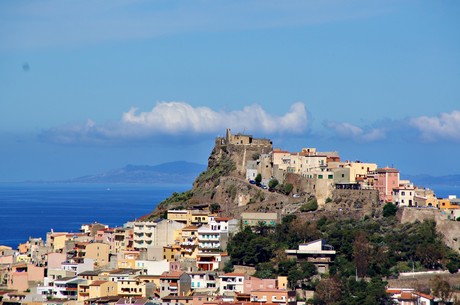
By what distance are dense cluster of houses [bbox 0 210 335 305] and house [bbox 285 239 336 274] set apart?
5cm

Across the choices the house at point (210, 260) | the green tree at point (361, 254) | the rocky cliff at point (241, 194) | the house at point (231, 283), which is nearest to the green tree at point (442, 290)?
the green tree at point (361, 254)

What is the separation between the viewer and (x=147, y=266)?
201 ft

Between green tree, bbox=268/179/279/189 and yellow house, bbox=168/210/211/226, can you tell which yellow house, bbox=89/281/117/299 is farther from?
green tree, bbox=268/179/279/189

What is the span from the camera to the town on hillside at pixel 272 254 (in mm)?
56344

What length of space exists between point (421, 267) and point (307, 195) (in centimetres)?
1135

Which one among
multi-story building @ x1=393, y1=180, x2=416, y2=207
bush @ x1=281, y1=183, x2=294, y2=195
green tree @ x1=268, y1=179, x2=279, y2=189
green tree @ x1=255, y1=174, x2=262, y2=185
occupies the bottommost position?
multi-story building @ x1=393, y1=180, x2=416, y2=207

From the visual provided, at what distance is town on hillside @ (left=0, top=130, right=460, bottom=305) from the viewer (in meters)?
56.3

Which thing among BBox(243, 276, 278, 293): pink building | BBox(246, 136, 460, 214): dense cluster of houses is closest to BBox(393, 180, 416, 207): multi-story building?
BBox(246, 136, 460, 214): dense cluster of houses

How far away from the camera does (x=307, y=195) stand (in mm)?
68188

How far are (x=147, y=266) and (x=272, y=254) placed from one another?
22.0 ft

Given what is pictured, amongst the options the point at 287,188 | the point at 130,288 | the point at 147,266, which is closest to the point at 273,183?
the point at 287,188

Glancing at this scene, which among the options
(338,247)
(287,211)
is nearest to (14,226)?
(287,211)

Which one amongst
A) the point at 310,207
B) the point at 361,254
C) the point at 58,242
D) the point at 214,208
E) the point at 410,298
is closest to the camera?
the point at 410,298

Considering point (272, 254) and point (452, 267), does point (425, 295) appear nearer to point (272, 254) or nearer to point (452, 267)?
point (452, 267)
